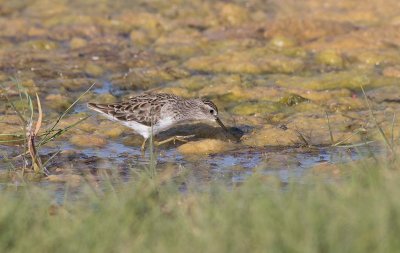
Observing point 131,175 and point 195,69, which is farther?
point 195,69

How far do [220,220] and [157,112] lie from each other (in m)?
5.36

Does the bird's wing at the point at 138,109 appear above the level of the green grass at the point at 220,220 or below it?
above

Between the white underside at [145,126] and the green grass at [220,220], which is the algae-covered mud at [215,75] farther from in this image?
the green grass at [220,220]

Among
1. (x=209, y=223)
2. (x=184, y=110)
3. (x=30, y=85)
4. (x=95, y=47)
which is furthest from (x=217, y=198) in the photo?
(x=95, y=47)

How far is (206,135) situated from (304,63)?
11.0ft

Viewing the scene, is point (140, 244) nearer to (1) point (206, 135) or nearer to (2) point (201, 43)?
(1) point (206, 135)

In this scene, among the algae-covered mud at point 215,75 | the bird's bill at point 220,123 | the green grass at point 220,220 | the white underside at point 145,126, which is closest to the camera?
the green grass at point 220,220

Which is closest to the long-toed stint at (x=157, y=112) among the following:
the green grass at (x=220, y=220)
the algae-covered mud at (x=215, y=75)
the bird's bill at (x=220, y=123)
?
the bird's bill at (x=220, y=123)

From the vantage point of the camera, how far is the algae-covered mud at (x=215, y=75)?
1016 centimetres

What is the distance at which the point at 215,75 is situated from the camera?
45.4 feet

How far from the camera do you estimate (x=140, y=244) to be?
5.73 m

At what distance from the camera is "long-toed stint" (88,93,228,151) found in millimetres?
11008

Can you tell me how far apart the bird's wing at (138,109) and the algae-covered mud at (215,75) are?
324 mm

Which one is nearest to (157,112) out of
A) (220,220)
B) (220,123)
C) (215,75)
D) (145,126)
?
(145,126)
